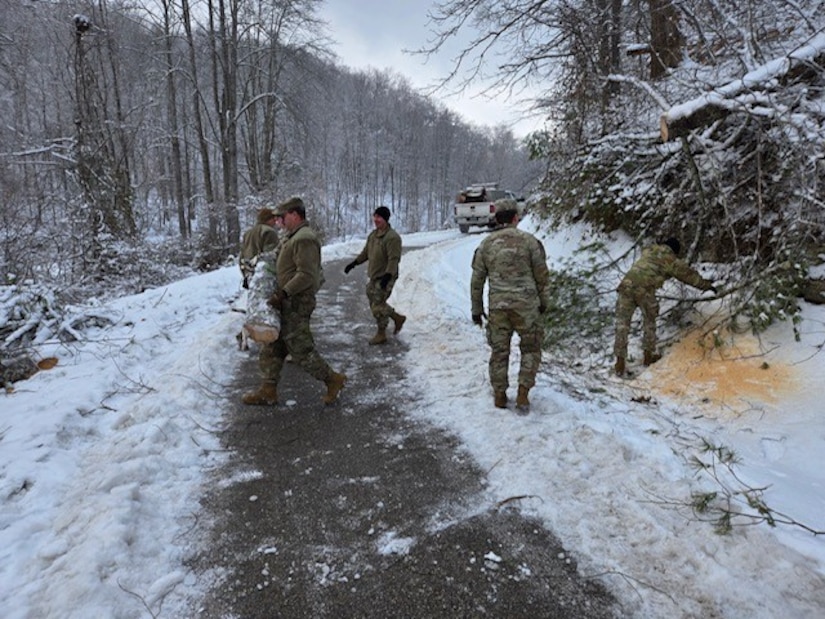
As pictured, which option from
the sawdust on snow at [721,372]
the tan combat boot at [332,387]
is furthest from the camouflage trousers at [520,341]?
the sawdust on snow at [721,372]

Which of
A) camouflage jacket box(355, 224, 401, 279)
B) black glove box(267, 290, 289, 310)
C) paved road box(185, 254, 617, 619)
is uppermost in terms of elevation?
camouflage jacket box(355, 224, 401, 279)

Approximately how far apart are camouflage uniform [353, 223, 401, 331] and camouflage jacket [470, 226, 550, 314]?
226cm

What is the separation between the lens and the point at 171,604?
211 centimetres

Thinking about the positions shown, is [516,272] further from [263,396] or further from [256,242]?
[256,242]

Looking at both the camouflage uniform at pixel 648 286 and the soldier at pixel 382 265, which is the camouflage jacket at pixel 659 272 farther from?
the soldier at pixel 382 265

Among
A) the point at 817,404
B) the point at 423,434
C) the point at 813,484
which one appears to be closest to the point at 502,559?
the point at 423,434

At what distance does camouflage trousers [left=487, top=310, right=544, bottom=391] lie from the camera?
4.13 m

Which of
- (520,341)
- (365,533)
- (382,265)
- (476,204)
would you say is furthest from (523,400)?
(476,204)

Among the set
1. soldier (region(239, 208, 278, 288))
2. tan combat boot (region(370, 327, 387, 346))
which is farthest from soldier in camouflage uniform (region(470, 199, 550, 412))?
soldier (region(239, 208, 278, 288))

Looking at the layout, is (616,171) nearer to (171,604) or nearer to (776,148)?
(776,148)

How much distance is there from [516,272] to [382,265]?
265 centimetres

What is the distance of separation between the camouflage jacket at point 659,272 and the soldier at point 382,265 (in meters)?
3.03

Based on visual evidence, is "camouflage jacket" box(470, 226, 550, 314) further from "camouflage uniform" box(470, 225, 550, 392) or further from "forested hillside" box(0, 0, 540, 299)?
"forested hillside" box(0, 0, 540, 299)

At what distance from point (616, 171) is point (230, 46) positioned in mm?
15820
